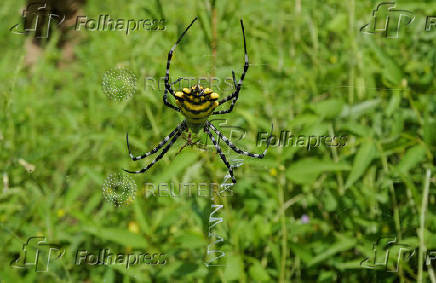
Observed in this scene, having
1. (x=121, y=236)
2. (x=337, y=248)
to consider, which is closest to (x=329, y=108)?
(x=337, y=248)

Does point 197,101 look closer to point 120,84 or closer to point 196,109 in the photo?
point 196,109

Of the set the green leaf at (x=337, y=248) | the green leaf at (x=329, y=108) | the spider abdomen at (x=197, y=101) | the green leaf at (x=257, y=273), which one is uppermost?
the green leaf at (x=329, y=108)

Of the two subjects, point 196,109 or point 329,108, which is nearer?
point 196,109

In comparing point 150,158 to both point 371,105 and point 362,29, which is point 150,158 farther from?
point 362,29

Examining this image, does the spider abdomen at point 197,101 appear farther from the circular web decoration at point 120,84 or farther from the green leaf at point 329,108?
the green leaf at point 329,108

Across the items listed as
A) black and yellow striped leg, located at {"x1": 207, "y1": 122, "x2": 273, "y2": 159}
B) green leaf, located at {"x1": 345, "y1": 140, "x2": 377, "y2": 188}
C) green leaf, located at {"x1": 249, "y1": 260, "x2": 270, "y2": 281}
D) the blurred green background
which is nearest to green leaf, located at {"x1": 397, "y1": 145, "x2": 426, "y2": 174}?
the blurred green background

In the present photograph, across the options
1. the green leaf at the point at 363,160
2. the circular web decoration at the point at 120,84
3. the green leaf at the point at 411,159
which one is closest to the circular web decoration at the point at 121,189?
the circular web decoration at the point at 120,84

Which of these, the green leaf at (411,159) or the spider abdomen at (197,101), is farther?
the green leaf at (411,159)

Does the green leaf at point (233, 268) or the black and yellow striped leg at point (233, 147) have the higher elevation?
the black and yellow striped leg at point (233, 147)

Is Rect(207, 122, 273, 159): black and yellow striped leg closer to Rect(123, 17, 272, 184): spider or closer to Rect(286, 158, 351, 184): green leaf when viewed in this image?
Rect(123, 17, 272, 184): spider
